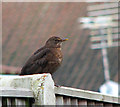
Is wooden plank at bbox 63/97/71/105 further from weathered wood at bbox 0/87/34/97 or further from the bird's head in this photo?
the bird's head

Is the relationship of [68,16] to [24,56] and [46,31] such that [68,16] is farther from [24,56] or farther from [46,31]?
[24,56]

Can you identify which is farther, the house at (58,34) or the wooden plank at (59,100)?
the house at (58,34)

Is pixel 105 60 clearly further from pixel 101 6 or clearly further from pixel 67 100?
pixel 67 100

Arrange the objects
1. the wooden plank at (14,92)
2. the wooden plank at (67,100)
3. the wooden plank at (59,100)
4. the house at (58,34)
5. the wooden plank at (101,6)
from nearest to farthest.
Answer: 1. the wooden plank at (14,92)
2. the wooden plank at (59,100)
3. the wooden plank at (67,100)
4. the house at (58,34)
5. the wooden plank at (101,6)

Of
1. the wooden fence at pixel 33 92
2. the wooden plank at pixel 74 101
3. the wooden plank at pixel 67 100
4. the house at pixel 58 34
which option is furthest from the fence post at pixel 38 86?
the house at pixel 58 34

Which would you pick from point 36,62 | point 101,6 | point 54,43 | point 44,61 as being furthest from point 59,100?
point 101,6

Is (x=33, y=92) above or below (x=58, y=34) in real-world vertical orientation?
below

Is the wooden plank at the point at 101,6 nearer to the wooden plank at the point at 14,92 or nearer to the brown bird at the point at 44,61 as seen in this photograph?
the brown bird at the point at 44,61

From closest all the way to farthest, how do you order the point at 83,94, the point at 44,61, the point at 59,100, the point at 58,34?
the point at 59,100 < the point at 83,94 < the point at 44,61 < the point at 58,34
